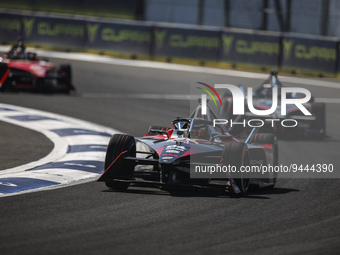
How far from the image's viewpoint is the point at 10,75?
61.8ft

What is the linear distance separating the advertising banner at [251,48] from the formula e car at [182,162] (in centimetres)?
1647

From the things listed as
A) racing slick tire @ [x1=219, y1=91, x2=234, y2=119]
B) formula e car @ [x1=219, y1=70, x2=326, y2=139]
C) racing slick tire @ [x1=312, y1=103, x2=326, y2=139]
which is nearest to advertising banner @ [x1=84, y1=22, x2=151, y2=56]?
formula e car @ [x1=219, y1=70, x2=326, y2=139]

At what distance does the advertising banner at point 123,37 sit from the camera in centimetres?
2664

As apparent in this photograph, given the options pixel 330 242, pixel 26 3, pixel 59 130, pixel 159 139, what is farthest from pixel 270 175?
pixel 26 3

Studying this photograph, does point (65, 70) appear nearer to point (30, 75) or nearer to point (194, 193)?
point (30, 75)

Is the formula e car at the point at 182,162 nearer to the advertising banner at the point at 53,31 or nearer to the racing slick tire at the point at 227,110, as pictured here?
the racing slick tire at the point at 227,110

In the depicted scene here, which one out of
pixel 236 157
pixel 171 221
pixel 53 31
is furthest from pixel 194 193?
pixel 53 31

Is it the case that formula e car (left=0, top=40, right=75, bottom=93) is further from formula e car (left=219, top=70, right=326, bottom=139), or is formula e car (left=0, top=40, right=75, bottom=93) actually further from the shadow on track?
the shadow on track

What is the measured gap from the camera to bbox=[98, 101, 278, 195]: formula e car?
28.4 feet

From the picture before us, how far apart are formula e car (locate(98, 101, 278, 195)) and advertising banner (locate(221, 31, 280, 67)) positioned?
648 inches

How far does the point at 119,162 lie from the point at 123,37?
1822 centimetres

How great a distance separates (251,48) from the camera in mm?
25875

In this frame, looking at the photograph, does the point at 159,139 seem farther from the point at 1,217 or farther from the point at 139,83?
the point at 139,83

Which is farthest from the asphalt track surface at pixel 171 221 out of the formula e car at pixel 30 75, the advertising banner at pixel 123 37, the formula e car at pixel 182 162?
the advertising banner at pixel 123 37
